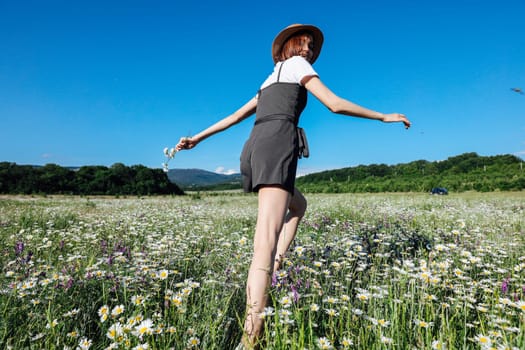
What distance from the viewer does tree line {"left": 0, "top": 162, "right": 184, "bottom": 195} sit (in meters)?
37.7

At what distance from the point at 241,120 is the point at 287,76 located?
38.0 inches

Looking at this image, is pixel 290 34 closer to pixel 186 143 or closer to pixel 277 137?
pixel 277 137

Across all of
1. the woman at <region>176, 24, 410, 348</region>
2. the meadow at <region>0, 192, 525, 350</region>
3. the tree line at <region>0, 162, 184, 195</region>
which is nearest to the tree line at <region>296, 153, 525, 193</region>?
the tree line at <region>0, 162, 184, 195</region>

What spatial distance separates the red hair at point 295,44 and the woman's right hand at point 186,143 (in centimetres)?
139

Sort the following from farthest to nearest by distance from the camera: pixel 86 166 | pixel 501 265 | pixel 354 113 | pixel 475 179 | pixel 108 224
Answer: pixel 86 166 < pixel 475 179 < pixel 108 224 < pixel 501 265 < pixel 354 113

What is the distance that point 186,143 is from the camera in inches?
132

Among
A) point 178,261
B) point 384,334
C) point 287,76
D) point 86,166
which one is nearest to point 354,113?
point 287,76

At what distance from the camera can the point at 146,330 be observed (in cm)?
165

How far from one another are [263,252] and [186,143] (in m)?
1.73

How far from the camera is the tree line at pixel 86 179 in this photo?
37659mm

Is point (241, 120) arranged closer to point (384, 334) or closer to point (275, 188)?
point (275, 188)

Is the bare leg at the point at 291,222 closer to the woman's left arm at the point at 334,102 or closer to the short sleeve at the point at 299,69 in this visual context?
the woman's left arm at the point at 334,102

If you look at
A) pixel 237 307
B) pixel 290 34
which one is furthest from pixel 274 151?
pixel 237 307

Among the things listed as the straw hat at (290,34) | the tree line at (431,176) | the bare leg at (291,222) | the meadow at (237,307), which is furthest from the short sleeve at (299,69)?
the tree line at (431,176)
